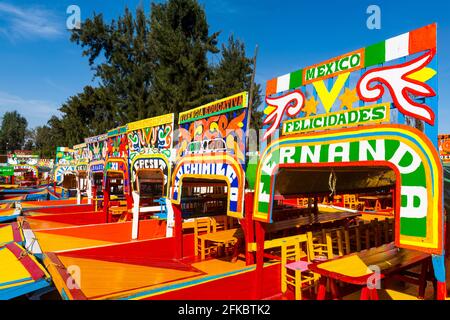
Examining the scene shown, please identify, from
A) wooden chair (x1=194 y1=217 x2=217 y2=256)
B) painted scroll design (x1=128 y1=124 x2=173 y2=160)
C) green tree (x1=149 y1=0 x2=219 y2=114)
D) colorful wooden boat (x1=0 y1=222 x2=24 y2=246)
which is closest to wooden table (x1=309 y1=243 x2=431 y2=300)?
wooden chair (x1=194 y1=217 x2=217 y2=256)

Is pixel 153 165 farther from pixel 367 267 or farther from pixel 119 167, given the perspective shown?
pixel 367 267

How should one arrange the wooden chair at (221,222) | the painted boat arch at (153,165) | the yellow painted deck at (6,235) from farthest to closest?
the wooden chair at (221,222), the painted boat arch at (153,165), the yellow painted deck at (6,235)

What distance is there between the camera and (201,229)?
9.62 meters

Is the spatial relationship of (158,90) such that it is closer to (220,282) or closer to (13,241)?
(13,241)

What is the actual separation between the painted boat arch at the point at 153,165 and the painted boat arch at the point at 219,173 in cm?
56

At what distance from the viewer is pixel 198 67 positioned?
87.2 ft

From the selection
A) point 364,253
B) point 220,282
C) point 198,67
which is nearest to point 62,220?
point 220,282

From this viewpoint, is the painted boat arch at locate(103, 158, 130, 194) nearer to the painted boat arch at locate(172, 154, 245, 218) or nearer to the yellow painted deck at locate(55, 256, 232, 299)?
the painted boat arch at locate(172, 154, 245, 218)

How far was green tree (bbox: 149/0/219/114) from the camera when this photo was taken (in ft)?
84.7

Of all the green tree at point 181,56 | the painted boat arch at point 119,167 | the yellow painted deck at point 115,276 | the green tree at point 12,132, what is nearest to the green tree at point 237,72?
the green tree at point 181,56

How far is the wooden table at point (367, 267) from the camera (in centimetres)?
418

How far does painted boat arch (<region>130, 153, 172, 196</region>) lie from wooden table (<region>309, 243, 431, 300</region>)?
219 inches

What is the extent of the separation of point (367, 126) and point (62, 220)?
14.0 m

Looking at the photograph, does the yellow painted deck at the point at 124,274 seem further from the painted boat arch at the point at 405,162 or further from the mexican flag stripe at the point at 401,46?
the mexican flag stripe at the point at 401,46
